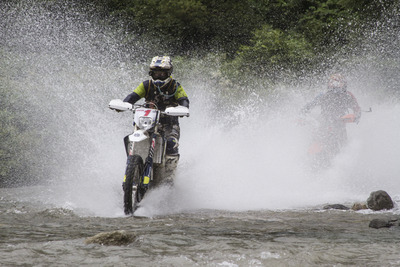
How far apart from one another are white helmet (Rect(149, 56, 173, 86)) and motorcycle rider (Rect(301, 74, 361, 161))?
180 inches

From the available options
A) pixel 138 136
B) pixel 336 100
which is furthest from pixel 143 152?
pixel 336 100

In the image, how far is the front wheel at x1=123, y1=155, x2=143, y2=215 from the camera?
5594 millimetres

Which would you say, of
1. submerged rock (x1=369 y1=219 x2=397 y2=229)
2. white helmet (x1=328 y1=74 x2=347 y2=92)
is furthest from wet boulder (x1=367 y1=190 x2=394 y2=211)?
white helmet (x1=328 y1=74 x2=347 y2=92)

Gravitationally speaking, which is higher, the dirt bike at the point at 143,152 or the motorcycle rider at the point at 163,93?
→ the motorcycle rider at the point at 163,93

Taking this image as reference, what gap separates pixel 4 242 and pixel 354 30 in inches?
758

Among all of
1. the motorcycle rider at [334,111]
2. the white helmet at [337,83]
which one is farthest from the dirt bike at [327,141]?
the white helmet at [337,83]

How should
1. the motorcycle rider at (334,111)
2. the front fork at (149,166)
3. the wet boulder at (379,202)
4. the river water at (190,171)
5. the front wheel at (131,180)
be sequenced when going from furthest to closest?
1. the motorcycle rider at (334,111)
2. the wet boulder at (379,202)
3. the front fork at (149,166)
4. the front wheel at (131,180)
5. the river water at (190,171)

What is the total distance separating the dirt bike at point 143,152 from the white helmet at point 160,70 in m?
0.57

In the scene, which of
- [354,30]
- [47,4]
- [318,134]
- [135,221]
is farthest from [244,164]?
[47,4]

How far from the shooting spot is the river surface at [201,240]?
327 centimetres

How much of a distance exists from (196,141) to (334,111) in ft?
10.8

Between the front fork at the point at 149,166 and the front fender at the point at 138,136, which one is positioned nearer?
the front fender at the point at 138,136

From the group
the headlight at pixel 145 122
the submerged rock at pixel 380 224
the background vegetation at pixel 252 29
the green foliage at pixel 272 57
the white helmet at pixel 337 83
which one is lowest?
the submerged rock at pixel 380 224

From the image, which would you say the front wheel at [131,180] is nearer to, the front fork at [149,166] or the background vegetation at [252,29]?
the front fork at [149,166]
